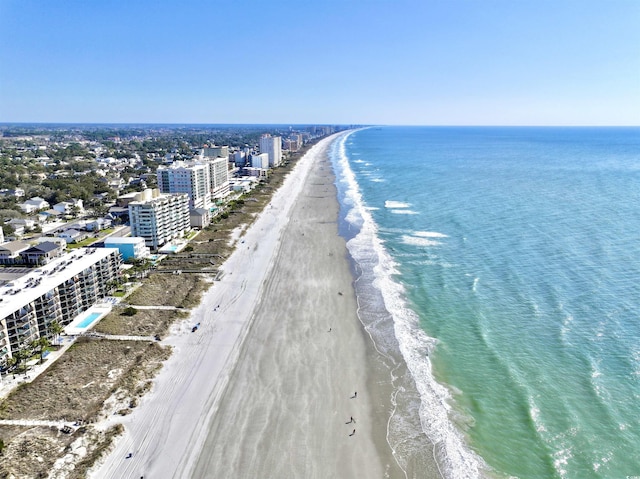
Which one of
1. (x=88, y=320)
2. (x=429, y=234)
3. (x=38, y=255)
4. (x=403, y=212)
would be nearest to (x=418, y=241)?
(x=429, y=234)

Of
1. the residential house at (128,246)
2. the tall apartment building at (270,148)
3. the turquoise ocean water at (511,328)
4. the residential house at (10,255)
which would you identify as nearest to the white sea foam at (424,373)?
the turquoise ocean water at (511,328)

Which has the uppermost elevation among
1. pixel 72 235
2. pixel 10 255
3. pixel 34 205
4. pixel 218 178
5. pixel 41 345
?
pixel 218 178

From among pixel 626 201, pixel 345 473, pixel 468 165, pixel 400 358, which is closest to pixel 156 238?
pixel 400 358

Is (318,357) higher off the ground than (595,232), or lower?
lower

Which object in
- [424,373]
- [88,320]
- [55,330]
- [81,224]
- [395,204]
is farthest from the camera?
[395,204]

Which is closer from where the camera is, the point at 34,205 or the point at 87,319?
the point at 87,319

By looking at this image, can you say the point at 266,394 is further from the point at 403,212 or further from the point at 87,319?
the point at 403,212

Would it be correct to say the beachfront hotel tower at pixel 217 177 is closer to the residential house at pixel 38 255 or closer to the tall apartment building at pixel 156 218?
the tall apartment building at pixel 156 218

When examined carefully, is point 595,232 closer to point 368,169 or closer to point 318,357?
point 318,357
